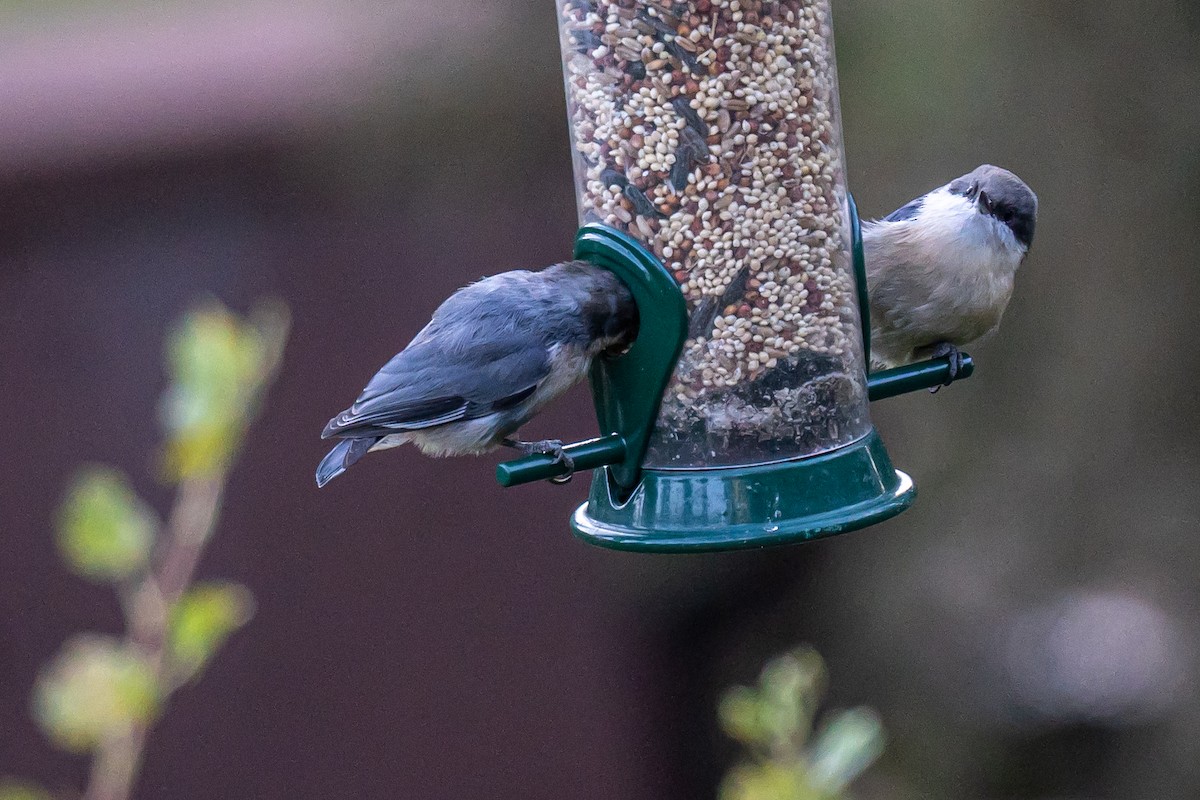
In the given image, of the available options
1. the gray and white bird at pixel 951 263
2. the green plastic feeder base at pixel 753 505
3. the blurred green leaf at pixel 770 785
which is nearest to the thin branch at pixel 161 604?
the blurred green leaf at pixel 770 785

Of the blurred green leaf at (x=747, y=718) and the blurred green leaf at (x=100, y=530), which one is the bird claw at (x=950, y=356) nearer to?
the blurred green leaf at (x=747, y=718)

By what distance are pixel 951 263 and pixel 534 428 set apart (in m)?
1.74

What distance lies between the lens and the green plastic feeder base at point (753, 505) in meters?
3.01

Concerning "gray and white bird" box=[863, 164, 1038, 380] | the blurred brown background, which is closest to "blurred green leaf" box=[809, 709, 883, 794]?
"gray and white bird" box=[863, 164, 1038, 380]

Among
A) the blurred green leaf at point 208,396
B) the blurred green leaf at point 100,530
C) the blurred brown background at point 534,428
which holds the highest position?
the blurred green leaf at point 208,396

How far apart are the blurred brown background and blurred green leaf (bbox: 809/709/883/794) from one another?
3.63 metres

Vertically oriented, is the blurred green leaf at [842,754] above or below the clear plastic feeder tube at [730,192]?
below

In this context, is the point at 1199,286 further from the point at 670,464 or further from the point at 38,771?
the point at 38,771

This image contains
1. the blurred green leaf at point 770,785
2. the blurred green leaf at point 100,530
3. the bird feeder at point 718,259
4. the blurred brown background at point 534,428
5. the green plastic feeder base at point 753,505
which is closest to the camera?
the blurred green leaf at point 100,530

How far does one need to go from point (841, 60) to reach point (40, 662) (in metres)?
3.53

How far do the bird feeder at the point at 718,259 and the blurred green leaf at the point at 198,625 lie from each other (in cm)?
219

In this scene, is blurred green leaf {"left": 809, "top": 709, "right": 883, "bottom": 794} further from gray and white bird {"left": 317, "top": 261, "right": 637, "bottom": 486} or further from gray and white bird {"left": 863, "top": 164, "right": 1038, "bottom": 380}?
gray and white bird {"left": 863, "top": 164, "right": 1038, "bottom": 380}

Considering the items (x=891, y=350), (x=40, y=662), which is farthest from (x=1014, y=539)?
(x=40, y=662)

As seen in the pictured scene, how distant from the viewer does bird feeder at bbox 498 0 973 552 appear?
3.14 m
